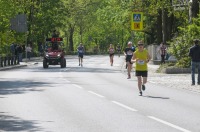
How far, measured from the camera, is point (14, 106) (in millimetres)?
14227

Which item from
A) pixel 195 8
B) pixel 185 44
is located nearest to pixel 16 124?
pixel 185 44

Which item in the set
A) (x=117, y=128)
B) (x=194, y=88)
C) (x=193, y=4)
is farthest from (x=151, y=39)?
(x=117, y=128)

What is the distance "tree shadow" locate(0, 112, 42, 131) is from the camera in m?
10.2

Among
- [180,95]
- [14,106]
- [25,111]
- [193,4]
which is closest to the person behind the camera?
[25,111]

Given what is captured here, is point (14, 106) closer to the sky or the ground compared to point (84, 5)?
closer to the ground

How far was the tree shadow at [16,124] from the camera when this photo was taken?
33.3 feet

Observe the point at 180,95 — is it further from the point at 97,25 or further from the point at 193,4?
the point at 97,25

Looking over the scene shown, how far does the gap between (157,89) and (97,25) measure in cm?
9518

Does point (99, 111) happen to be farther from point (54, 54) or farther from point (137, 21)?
point (54, 54)

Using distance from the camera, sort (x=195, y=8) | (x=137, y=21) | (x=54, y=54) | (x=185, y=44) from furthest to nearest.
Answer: (x=54, y=54) → (x=195, y=8) → (x=185, y=44) → (x=137, y=21)

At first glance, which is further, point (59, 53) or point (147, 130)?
point (59, 53)

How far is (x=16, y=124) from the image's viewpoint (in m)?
10.8

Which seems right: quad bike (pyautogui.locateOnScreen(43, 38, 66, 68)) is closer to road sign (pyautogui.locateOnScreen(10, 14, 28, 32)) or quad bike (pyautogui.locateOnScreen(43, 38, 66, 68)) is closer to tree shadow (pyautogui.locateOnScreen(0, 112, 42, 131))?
road sign (pyautogui.locateOnScreen(10, 14, 28, 32))

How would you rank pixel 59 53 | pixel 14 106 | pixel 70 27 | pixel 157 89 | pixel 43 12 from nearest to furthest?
pixel 14 106
pixel 157 89
pixel 59 53
pixel 43 12
pixel 70 27
